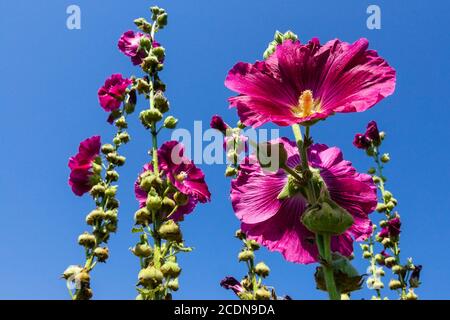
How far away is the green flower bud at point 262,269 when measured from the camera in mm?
2232

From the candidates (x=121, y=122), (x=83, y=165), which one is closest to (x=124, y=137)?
(x=121, y=122)

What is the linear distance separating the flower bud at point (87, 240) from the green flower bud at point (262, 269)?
0.95 metres

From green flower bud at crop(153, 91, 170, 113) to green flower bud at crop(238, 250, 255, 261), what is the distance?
87 cm

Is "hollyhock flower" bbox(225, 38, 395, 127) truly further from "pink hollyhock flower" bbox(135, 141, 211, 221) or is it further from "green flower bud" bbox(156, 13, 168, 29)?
"green flower bud" bbox(156, 13, 168, 29)

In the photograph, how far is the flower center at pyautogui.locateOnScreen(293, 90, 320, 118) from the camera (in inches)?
38.2

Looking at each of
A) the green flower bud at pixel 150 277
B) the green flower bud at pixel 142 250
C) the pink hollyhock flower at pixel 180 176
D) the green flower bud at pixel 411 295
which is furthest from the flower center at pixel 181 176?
the green flower bud at pixel 411 295

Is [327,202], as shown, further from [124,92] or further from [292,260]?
[124,92]

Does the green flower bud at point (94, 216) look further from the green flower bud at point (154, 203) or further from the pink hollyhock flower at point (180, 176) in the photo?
the green flower bud at point (154, 203)

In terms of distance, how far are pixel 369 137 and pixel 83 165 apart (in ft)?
9.00

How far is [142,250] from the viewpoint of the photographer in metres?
1.62

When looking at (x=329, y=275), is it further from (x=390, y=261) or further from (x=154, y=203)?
(x=390, y=261)

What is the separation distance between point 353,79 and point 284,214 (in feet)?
1.18
